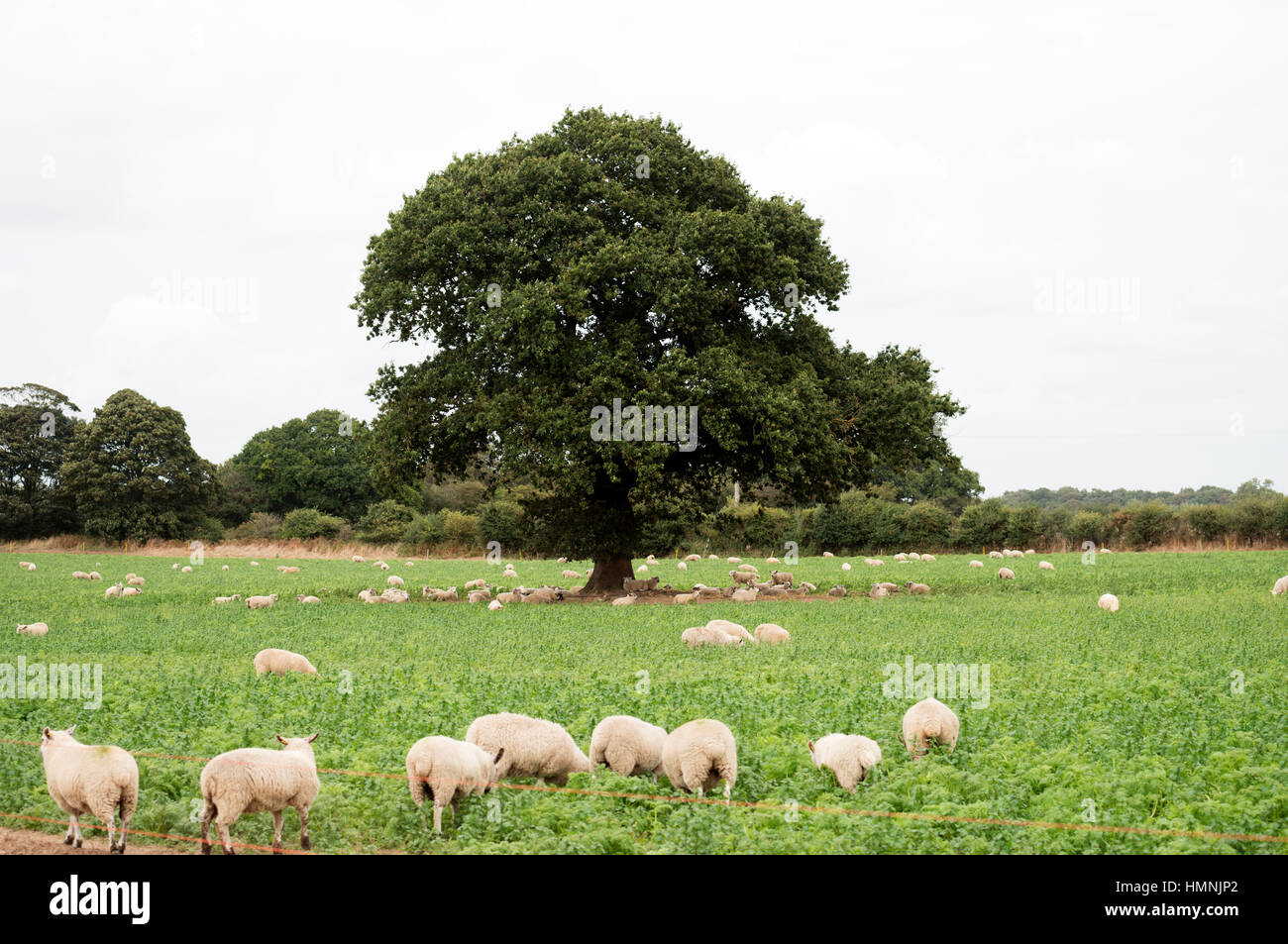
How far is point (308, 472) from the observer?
295 feet

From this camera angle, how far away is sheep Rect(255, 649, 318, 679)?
1731cm

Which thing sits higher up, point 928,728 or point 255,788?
point 255,788

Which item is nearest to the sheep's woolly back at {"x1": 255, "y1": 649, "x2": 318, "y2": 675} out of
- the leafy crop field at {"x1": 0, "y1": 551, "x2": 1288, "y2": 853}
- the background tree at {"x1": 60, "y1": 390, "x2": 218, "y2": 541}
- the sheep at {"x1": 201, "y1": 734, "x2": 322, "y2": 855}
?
the leafy crop field at {"x1": 0, "y1": 551, "x2": 1288, "y2": 853}

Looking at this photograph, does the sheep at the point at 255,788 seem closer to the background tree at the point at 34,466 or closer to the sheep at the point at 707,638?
the sheep at the point at 707,638

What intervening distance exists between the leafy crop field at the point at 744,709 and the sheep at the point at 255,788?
13.9 inches

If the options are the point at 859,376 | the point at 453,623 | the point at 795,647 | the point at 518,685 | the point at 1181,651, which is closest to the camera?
the point at 518,685

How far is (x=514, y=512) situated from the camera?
220 feet

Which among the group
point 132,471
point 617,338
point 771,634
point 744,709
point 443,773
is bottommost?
point 771,634

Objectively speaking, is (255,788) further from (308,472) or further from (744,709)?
(308,472)

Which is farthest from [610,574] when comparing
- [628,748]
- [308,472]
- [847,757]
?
[308,472]

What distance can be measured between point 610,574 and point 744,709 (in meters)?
21.4
